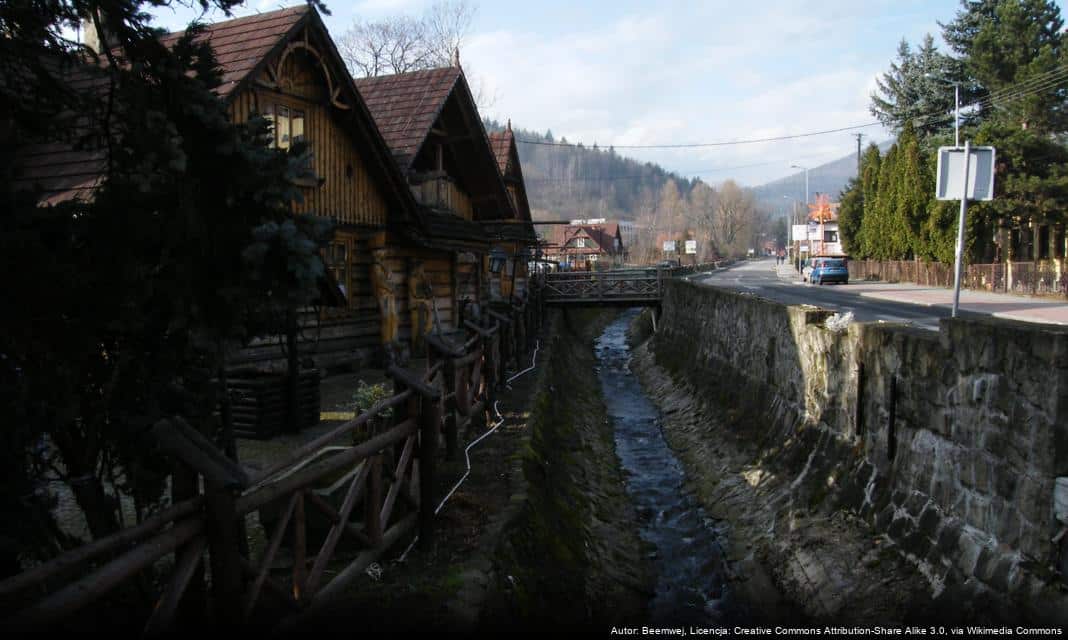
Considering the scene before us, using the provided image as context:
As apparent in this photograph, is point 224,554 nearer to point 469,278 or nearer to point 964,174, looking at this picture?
point 964,174

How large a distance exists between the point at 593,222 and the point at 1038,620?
90105 mm

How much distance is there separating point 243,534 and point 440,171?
51.5ft

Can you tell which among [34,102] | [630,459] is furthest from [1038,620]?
[630,459]

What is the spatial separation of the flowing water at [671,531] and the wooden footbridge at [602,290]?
1169cm

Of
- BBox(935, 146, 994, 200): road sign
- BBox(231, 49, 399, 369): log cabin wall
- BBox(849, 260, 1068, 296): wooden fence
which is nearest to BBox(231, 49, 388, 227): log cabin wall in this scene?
BBox(231, 49, 399, 369): log cabin wall

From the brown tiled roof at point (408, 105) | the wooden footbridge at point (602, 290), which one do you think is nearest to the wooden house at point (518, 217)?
the wooden footbridge at point (602, 290)

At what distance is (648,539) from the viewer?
9.54 metres

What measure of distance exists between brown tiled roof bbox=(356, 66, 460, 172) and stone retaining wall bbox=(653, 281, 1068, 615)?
10.3 meters

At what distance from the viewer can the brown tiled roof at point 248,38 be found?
12.1 m

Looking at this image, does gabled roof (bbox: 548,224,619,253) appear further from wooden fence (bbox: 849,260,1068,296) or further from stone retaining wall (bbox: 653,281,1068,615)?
stone retaining wall (bbox: 653,281,1068,615)

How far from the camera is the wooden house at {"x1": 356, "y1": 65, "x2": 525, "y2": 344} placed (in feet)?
58.8

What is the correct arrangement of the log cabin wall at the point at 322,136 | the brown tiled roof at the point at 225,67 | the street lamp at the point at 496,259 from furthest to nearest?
the street lamp at the point at 496,259 → the log cabin wall at the point at 322,136 → the brown tiled roof at the point at 225,67

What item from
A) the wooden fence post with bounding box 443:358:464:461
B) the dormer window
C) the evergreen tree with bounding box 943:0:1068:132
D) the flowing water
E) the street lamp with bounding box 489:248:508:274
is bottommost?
the flowing water

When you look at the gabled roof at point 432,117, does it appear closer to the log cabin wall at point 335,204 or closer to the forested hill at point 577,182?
the log cabin wall at point 335,204
